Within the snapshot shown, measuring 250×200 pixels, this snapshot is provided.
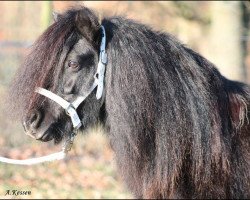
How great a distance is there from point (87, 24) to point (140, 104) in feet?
2.46

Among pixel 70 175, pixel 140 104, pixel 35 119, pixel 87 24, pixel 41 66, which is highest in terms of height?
pixel 87 24

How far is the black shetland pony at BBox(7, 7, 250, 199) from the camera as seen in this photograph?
14.6 ft

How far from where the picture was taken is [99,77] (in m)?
4.54

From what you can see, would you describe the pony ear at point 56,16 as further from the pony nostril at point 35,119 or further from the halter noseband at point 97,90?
the pony nostril at point 35,119

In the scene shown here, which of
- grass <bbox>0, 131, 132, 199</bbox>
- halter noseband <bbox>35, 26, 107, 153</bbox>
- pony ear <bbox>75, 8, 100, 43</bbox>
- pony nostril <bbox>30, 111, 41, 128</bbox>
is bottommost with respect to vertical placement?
grass <bbox>0, 131, 132, 199</bbox>

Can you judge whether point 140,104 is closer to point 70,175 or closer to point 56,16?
point 56,16

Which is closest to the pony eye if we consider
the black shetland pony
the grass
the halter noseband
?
the black shetland pony

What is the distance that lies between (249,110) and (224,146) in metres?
0.47

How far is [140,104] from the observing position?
4434 millimetres

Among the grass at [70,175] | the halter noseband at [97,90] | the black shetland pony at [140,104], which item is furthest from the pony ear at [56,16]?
the grass at [70,175]

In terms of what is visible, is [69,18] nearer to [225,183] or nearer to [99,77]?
[99,77]

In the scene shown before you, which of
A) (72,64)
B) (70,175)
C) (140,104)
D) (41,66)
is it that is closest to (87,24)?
(72,64)

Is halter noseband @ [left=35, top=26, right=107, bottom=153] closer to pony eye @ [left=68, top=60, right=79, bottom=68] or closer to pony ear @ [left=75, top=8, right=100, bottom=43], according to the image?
pony ear @ [left=75, top=8, right=100, bottom=43]

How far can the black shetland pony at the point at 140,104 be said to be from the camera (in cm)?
444
